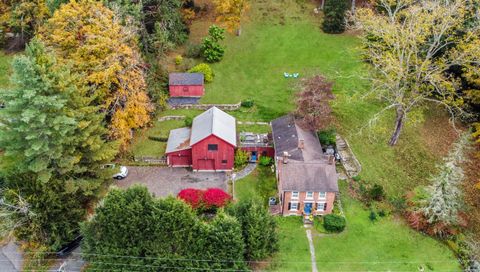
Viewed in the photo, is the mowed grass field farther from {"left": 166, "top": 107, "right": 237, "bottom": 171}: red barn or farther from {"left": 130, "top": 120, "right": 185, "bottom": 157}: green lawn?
{"left": 130, "top": 120, "right": 185, "bottom": 157}: green lawn

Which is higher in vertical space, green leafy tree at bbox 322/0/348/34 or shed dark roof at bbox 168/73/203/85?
green leafy tree at bbox 322/0/348/34

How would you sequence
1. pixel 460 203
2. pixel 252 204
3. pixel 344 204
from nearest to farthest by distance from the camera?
pixel 252 204, pixel 460 203, pixel 344 204

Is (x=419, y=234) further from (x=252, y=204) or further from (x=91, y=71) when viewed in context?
(x=91, y=71)

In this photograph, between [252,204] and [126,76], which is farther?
[126,76]

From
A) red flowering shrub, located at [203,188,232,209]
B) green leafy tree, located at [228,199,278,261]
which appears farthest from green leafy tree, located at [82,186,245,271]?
red flowering shrub, located at [203,188,232,209]

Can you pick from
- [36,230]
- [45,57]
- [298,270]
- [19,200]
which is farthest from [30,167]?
[298,270]

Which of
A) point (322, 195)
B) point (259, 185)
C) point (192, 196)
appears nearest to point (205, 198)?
point (192, 196)
